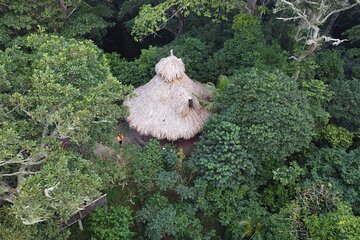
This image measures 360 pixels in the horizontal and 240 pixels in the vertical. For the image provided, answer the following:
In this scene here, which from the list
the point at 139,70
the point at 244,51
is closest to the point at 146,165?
the point at 139,70

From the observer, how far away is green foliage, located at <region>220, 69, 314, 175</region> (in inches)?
436

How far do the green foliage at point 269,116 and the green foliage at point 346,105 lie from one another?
1811mm

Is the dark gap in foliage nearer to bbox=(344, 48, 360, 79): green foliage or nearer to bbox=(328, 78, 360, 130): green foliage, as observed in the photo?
bbox=(344, 48, 360, 79): green foliage

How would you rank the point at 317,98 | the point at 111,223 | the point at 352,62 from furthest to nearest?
the point at 352,62
the point at 317,98
the point at 111,223

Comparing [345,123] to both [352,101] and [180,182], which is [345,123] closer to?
[352,101]

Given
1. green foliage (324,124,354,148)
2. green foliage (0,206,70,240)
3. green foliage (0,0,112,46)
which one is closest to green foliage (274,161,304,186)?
green foliage (324,124,354,148)

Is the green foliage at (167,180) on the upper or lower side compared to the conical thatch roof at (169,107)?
lower

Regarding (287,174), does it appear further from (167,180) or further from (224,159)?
(167,180)

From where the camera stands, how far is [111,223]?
1055cm

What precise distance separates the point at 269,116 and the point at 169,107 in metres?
3.58

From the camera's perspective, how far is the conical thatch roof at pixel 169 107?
12.7 meters

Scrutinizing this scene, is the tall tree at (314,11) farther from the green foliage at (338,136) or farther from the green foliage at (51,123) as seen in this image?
the green foliage at (51,123)

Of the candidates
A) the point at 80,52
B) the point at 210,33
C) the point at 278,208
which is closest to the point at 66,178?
the point at 80,52

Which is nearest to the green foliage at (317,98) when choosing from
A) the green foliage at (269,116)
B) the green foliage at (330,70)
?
the green foliage at (269,116)
